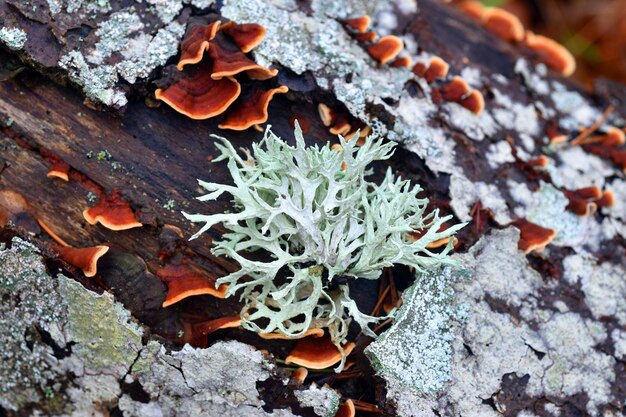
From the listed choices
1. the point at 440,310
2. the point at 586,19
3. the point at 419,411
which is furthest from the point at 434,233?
the point at 586,19

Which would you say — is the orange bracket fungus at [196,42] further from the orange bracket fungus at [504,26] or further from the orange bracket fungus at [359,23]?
the orange bracket fungus at [504,26]

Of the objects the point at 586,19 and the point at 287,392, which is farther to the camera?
the point at 586,19

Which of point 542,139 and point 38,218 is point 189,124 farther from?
point 542,139

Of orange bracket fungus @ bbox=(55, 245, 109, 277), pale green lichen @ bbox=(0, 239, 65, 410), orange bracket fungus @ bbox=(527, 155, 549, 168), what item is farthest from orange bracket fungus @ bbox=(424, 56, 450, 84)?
pale green lichen @ bbox=(0, 239, 65, 410)

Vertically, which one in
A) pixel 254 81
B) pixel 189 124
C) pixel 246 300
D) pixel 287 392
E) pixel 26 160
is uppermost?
pixel 254 81

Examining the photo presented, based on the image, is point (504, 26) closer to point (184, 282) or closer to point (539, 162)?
point (539, 162)

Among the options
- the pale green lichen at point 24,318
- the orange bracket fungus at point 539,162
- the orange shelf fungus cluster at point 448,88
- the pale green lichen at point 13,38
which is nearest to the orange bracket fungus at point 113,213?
the pale green lichen at point 24,318

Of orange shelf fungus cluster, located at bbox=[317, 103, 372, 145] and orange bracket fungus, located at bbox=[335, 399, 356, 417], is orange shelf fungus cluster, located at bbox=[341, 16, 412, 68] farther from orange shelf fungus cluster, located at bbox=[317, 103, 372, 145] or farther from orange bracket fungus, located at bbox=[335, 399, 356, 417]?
orange bracket fungus, located at bbox=[335, 399, 356, 417]
